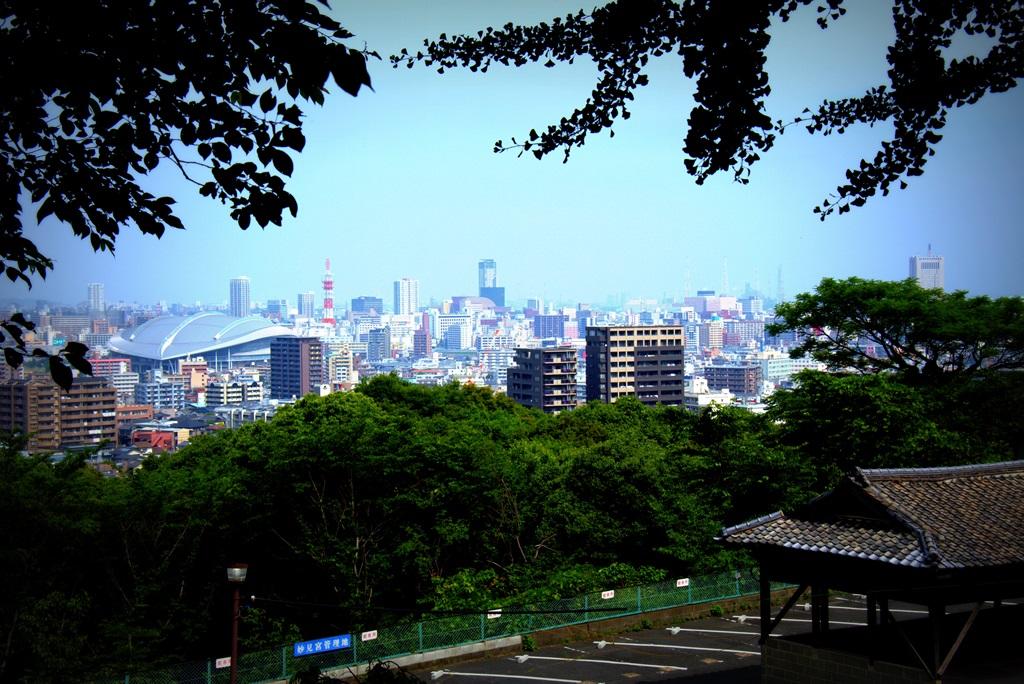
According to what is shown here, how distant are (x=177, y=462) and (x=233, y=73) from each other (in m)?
25.1

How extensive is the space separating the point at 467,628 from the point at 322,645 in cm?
225

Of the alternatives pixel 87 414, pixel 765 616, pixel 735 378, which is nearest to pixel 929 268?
pixel 735 378

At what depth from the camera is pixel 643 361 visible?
136 metres

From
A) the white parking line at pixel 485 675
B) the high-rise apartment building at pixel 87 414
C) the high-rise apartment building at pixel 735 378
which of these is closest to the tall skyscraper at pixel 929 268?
the high-rise apartment building at pixel 735 378

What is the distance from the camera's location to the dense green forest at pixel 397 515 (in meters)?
16.6

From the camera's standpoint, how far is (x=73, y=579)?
1633 cm

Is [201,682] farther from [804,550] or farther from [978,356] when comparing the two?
[978,356]

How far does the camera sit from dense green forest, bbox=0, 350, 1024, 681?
54.4 ft

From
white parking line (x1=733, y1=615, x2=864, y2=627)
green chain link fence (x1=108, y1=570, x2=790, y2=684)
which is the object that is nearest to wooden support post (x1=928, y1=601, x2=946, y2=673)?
green chain link fence (x1=108, y1=570, x2=790, y2=684)

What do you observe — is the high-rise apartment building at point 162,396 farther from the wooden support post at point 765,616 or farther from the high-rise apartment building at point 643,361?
the wooden support post at point 765,616

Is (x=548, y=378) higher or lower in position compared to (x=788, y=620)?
higher

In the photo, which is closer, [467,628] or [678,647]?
[467,628]

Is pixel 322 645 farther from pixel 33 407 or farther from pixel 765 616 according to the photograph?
pixel 33 407

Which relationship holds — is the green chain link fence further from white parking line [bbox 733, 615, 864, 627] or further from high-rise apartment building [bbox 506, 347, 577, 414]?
high-rise apartment building [bbox 506, 347, 577, 414]
